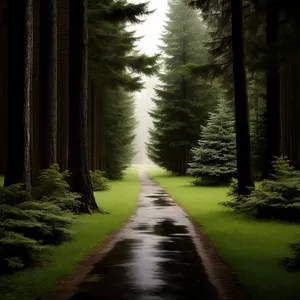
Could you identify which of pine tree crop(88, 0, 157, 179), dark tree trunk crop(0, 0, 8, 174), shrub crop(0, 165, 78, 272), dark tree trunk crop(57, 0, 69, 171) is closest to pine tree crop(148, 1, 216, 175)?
pine tree crop(88, 0, 157, 179)

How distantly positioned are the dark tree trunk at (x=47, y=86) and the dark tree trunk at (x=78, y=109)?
81cm

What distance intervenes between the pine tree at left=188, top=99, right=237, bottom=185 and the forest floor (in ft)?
60.5

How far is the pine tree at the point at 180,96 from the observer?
42.8 metres

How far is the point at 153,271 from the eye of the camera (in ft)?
23.8

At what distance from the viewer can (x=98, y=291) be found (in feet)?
20.1

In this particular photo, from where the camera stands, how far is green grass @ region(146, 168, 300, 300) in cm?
638

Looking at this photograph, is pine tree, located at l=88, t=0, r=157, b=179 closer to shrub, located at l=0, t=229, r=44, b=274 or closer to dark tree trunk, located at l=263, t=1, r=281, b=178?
dark tree trunk, located at l=263, t=1, r=281, b=178

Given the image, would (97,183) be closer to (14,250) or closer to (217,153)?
(217,153)

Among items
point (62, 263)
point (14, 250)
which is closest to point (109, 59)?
point (62, 263)

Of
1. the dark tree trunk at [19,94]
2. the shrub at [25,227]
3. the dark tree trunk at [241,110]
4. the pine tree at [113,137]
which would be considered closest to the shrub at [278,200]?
the dark tree trunk at [241,110]

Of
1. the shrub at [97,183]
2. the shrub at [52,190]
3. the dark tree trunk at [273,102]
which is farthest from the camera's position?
the shrub at [97,183]

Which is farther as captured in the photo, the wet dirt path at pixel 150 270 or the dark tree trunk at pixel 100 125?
the dark tree trunk at pixel 100 125

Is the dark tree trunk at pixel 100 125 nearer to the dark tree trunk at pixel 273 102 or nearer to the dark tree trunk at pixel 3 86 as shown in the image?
the dark tree trunk at pixel 3 86

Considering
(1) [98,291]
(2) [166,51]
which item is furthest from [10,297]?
(2) [166,51]
